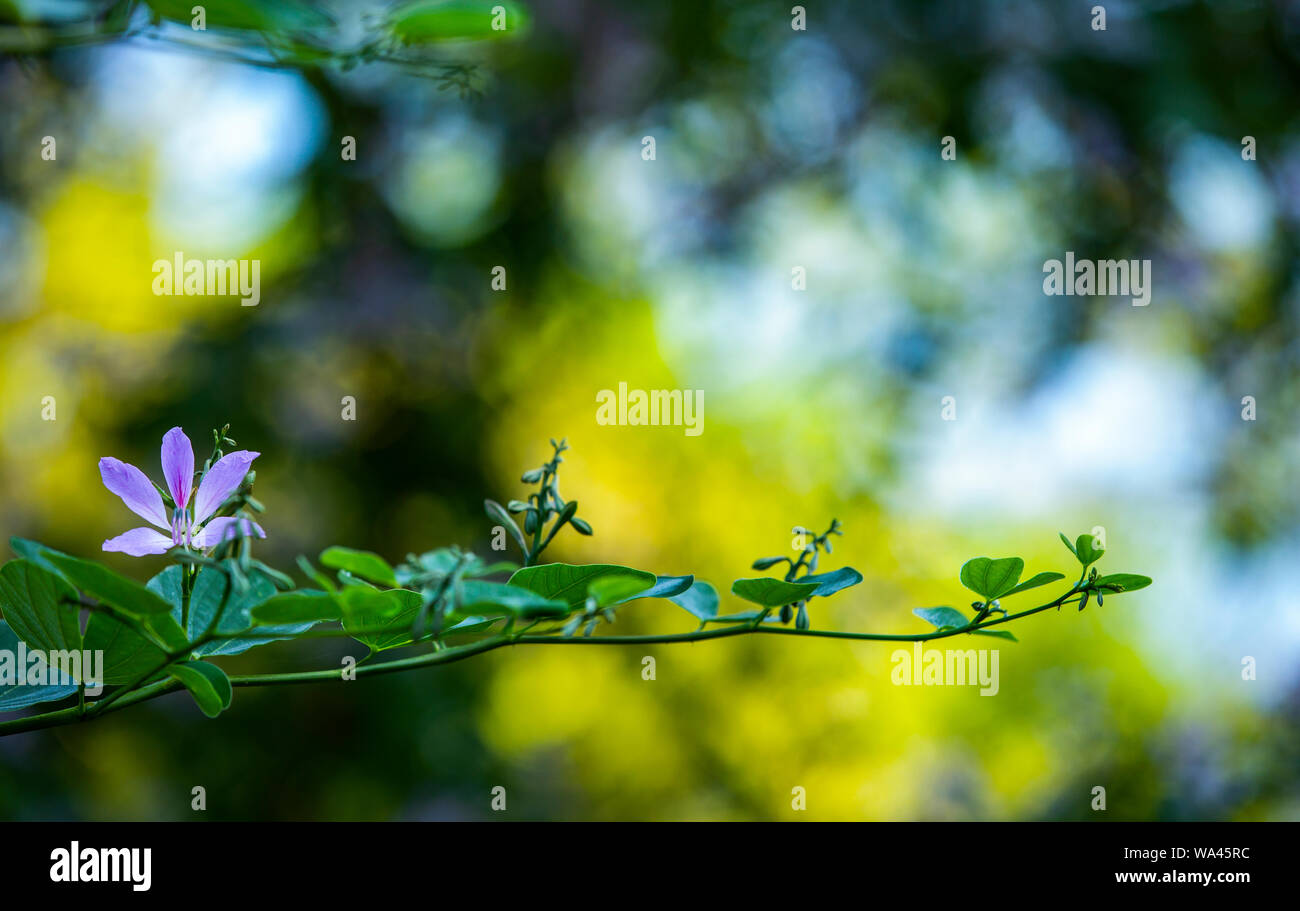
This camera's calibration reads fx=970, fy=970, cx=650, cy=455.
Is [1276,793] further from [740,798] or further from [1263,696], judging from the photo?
[740,798]

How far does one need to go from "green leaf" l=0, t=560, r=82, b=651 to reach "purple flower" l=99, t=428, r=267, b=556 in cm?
2

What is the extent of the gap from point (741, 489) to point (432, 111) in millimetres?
885

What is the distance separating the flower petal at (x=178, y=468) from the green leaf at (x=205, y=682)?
0.05 metres

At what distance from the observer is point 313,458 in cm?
161

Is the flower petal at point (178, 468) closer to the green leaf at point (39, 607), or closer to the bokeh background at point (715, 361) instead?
the green leaf at point (39, 607)

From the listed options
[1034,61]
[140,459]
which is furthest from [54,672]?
[1034,61]

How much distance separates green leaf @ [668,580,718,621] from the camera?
30 cm

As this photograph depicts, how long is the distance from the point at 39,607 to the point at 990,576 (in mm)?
255

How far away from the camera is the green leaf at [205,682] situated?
9.5 inches
